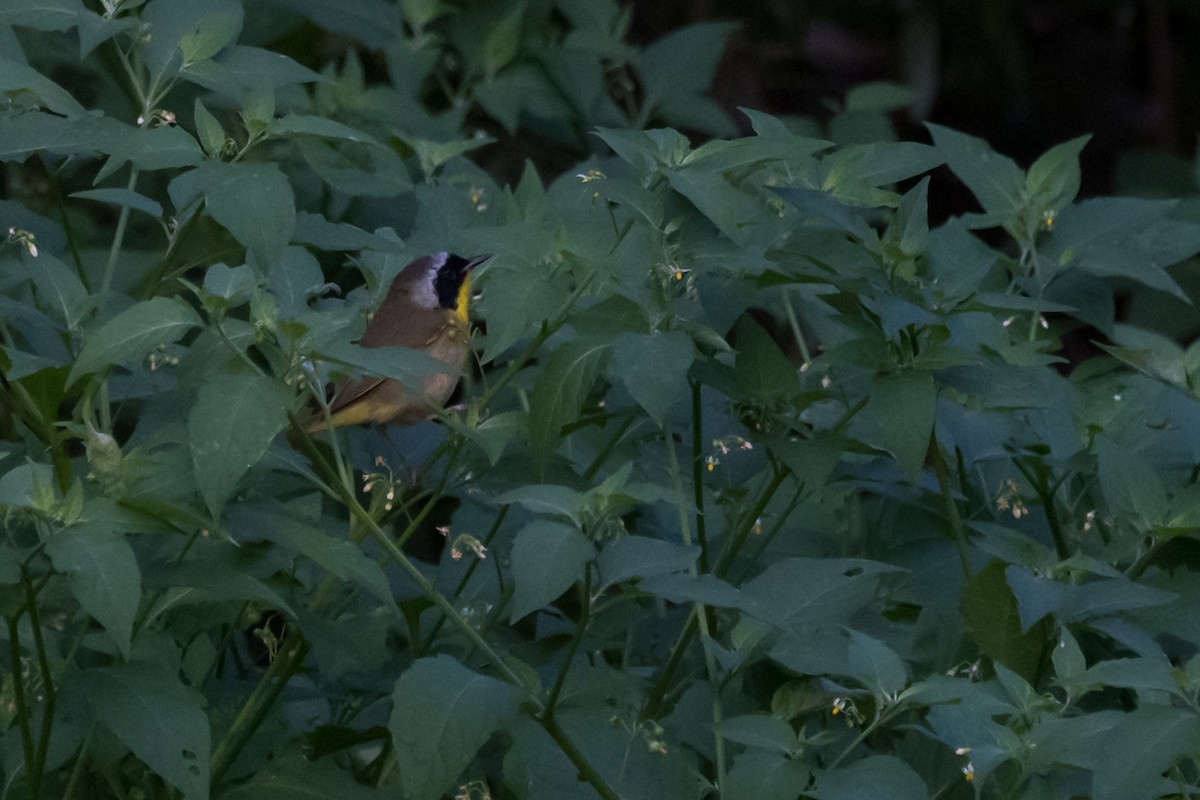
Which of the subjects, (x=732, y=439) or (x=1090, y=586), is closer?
(x=1090, y=586)

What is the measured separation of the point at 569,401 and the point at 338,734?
1.68 ft

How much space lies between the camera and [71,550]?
153 cm

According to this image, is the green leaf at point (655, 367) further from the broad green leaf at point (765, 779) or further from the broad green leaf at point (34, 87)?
the broad green leaf at point (34, 87)

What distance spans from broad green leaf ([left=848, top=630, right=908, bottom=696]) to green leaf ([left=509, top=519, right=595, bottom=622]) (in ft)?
1.11

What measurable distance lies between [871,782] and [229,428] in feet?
2.56

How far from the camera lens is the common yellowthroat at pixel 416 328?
2.83m

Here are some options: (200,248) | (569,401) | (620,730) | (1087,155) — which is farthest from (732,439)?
(1087,155)

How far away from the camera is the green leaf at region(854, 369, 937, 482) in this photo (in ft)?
6.07

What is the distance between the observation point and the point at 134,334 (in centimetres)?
165

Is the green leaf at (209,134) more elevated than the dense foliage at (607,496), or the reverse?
the green leaf at (209,134)

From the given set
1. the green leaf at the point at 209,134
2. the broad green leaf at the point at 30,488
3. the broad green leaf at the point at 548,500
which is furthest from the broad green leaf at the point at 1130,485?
the broad green leaf at the point at 30,488

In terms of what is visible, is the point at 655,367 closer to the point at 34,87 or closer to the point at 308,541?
the point at 308,541

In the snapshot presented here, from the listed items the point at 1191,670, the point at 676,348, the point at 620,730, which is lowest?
the point at 620,730

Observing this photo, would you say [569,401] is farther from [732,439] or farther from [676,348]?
[732,439]
